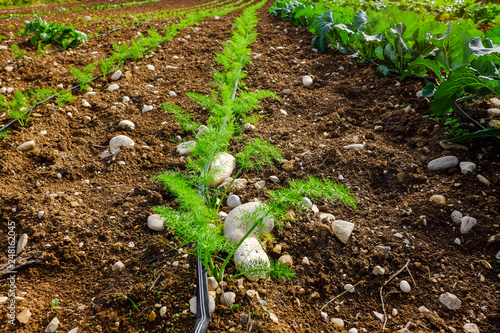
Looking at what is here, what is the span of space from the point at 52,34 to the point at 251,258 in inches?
181

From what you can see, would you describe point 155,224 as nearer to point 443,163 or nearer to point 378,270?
point 378,270

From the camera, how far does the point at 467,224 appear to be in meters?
1.81

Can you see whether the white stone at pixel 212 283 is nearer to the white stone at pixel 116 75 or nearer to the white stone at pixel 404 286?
the white stone at pixel 404 286

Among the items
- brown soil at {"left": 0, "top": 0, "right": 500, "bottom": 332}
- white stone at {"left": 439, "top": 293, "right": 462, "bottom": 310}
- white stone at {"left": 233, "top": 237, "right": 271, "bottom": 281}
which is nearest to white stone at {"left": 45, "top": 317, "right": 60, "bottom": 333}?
brown soil at {"left": 0, "top": 0, "right": 500, "bottom": 332}

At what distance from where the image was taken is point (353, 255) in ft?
5.83

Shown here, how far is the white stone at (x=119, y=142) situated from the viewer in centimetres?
257

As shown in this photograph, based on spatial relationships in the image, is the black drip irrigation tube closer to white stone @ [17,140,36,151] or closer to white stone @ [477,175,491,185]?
white stone @ [477,175,491,185]

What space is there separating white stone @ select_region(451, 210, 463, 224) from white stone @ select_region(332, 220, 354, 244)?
630 mm

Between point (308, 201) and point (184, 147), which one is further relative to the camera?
point (184, 147)

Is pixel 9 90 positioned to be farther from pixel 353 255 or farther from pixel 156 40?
pixel 353 255

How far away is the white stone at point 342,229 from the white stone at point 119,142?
1.81 m

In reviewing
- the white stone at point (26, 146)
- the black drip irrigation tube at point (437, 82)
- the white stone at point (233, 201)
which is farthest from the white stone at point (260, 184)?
the white stone at point (26, 146)

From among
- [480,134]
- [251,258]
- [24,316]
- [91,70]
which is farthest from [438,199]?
[91,70]

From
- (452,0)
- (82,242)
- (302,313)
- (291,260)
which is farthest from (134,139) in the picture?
(452,0)
